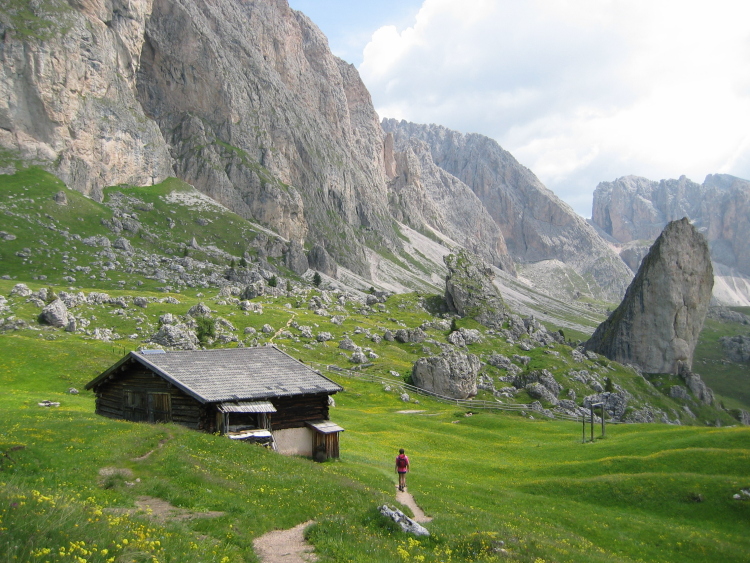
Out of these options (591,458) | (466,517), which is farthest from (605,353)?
(466,517)

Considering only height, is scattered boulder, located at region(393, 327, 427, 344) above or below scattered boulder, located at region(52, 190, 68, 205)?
below

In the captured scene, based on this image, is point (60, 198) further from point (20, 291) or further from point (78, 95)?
point (20, 291)

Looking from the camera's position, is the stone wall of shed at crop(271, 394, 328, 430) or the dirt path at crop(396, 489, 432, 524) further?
the stone wall of shed at crop(271, 394, 328, 430)

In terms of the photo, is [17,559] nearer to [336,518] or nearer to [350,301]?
[336,518]

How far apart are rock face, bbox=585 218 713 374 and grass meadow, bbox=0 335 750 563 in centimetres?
9045

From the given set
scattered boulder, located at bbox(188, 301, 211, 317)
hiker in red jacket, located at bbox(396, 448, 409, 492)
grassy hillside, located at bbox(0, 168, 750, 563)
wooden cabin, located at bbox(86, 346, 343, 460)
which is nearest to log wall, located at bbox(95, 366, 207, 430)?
wooden cabin, located at bbox(86, 346, 343, 460)

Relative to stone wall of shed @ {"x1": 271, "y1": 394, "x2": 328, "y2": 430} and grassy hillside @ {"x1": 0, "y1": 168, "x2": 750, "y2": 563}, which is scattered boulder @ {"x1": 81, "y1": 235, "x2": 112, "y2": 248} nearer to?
grassy hillside @ {"x1": 0, "y1": 168, "x2": 750, "y2": 563}

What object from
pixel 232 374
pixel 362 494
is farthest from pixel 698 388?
pixel 362 494

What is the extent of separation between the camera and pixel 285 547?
14242mm

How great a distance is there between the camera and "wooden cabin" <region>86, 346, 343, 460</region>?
2880 centimetres

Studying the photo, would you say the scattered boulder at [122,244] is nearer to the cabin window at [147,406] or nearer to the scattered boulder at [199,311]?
the scattered boulder at [199,311]

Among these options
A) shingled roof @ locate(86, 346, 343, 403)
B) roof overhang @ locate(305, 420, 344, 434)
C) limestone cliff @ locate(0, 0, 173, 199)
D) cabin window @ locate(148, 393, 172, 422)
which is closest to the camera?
shingled roof @ locate(86, 346, 343, 403)

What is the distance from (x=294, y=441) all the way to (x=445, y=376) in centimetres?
4338

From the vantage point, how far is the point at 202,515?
50.5 feet
